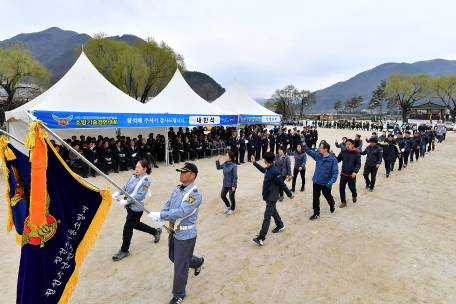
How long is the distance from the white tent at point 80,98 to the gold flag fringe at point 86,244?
6922mm

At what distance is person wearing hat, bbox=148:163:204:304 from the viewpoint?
9.12ft

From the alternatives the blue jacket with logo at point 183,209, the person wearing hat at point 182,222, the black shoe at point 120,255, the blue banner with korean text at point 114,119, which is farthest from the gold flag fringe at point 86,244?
the blue banner with korean text at point 114,119

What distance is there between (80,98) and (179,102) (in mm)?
5328

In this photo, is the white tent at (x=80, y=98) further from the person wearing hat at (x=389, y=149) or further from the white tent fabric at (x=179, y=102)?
the person wearing hat at (x=389, y=149)

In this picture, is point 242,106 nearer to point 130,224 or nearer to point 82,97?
point 82,97

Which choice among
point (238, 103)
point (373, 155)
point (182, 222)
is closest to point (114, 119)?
point (182, 222)

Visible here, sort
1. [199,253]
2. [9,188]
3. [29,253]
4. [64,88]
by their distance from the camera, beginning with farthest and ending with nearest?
1. [64,88]
2. [199,253]
3. [9,188]
4. [29,253]

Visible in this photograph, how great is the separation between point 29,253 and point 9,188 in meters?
0.75

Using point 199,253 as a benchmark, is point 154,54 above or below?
above

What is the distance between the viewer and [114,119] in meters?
9.03

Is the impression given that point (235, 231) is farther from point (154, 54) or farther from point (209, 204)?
point (154, 54)

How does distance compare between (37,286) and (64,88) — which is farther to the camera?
(64,88)

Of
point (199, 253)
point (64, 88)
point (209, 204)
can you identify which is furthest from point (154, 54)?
point (199, 253)

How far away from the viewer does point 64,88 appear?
29.4 feet
